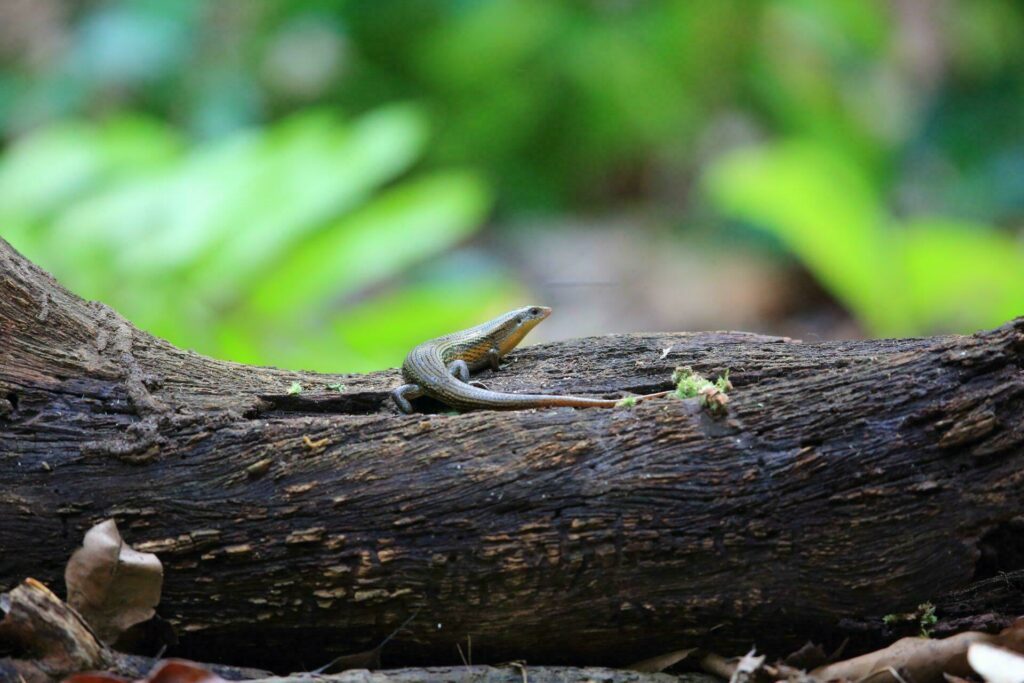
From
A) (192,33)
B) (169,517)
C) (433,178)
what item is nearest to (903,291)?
(433,178)

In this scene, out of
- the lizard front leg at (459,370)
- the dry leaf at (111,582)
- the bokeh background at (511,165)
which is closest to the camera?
the dry leaf at (111,582)

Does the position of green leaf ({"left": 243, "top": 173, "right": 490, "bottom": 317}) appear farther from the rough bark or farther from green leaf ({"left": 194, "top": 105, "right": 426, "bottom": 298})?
the rough bark

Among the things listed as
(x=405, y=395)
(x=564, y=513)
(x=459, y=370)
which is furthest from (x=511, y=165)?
(x=564, y=513)

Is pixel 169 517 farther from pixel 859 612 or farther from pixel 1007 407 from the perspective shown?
pixel 1007 407

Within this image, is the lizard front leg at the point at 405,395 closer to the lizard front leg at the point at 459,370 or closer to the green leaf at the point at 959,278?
the lizard front leg at the point at 459,370

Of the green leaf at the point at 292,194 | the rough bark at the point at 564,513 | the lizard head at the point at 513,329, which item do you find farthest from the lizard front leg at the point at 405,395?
the green leaf at the point at 292,194

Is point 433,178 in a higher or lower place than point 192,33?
lower

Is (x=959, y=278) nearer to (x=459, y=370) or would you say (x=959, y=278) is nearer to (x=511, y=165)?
(x=459, y=370)
